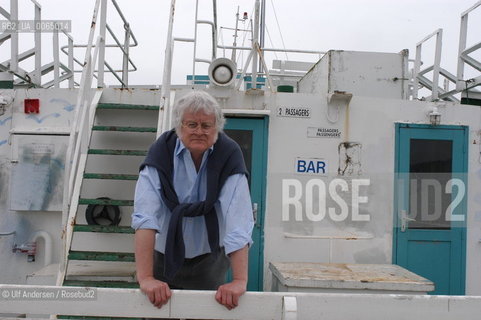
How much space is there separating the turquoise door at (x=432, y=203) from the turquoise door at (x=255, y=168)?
1479mm

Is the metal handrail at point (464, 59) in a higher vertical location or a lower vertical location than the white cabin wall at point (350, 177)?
higher

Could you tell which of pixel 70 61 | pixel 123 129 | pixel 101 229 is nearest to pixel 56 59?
pixel 70 61

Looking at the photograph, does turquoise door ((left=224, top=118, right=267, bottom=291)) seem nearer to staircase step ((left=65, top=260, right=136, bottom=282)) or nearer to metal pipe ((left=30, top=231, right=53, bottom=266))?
staircase step ((left=65, top=260, right=136, bottom=282))

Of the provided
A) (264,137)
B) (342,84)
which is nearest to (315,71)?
(342,84)

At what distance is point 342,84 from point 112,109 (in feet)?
9.01

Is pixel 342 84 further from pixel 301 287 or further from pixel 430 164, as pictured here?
pixel 301 287

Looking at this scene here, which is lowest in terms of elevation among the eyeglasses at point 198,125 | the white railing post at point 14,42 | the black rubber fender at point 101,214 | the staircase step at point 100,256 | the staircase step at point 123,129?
the staircase step at point 100,256

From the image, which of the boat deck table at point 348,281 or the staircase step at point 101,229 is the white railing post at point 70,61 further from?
the boat deck table at point 348,281

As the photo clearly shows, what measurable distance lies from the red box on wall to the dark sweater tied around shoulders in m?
3.19

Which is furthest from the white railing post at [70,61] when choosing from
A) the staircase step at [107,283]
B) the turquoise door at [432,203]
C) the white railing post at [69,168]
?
the turquoise door at [432,203]

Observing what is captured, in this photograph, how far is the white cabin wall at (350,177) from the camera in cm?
472

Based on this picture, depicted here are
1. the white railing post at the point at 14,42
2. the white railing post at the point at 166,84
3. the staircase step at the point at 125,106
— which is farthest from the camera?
the white railing post at the point at 14,42

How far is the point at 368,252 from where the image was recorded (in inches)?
187

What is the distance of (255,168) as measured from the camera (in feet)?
15.6
